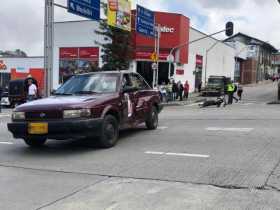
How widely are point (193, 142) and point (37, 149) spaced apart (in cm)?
330

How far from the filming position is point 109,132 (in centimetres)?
974

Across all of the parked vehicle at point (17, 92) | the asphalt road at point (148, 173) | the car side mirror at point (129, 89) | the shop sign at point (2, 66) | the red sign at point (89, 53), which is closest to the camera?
the asphalt road at point (148, 173)

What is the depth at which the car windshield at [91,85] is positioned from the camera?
34.0ft

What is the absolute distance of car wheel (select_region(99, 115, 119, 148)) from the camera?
9.49 m

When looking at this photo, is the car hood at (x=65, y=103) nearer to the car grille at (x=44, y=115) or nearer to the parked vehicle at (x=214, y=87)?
the car grille at (x=44, y=115)

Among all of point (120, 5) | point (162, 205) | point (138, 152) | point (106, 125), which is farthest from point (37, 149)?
point (120, 5)

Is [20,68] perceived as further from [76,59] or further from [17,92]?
[17,92]

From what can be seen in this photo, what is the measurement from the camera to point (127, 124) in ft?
35.2

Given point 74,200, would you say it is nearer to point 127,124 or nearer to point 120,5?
point 127,124

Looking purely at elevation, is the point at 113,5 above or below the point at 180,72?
above

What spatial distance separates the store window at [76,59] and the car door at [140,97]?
95.4 ft

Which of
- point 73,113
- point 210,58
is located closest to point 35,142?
point 73,113

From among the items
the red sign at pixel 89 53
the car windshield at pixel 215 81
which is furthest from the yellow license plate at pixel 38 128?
the car windshield at pixel 215 81

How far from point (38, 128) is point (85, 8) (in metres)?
16.4
